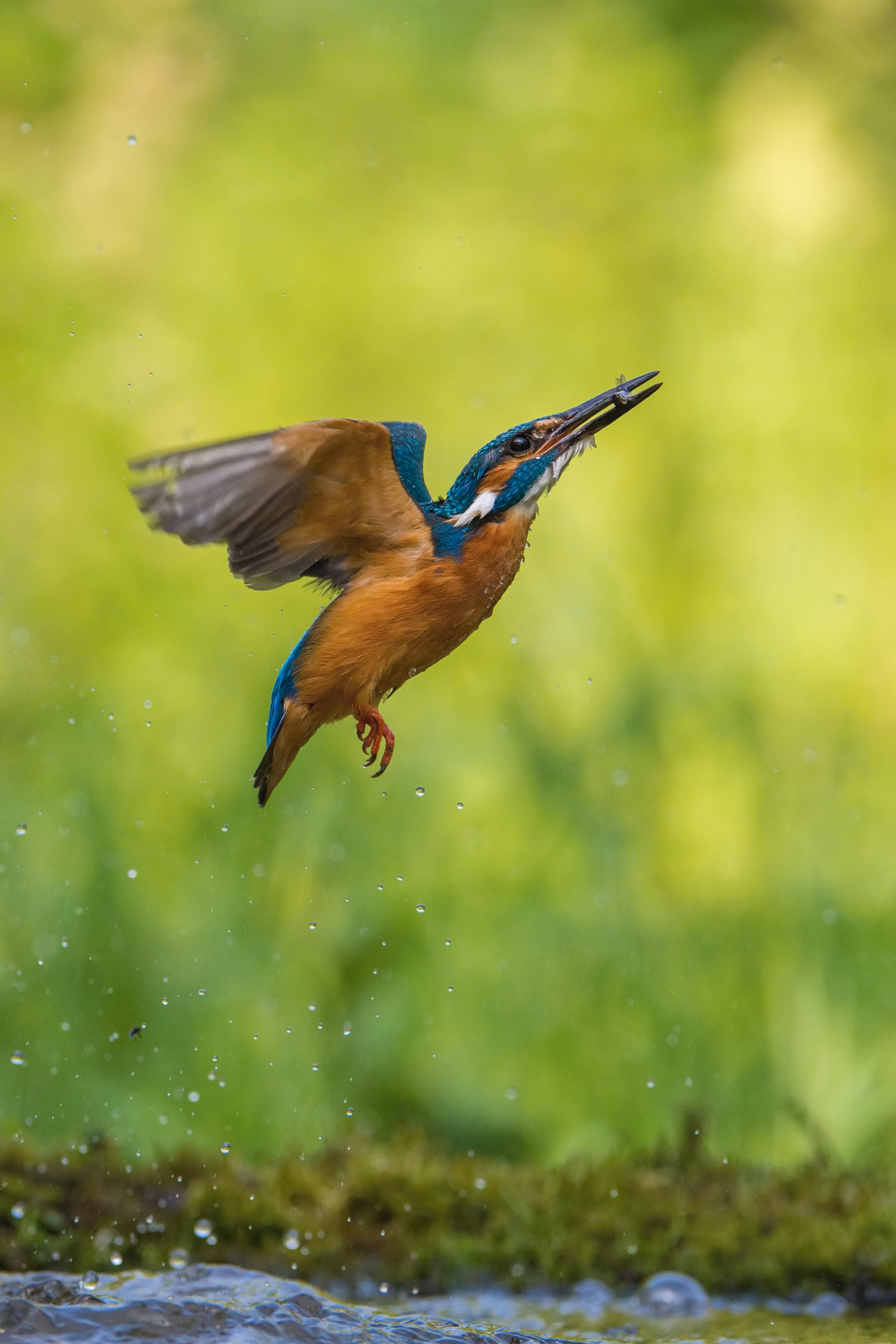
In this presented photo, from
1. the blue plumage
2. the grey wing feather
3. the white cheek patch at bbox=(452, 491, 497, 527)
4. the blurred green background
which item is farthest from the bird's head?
the blurred green background

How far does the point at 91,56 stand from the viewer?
479cm

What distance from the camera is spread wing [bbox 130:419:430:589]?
169 centimetres

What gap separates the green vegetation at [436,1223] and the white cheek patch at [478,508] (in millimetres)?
1533

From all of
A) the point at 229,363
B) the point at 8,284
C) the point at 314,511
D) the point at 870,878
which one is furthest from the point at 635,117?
the point at 314,511

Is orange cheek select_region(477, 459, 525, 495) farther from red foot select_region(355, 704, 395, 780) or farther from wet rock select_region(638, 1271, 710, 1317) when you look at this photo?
wet rock select_region(638, 1271, 710, 1317)

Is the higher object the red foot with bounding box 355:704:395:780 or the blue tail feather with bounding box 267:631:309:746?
the blue tail feather with bounding box 267:631:309:746

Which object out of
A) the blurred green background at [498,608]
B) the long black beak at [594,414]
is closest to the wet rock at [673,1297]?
the blurred green background at [498,608]

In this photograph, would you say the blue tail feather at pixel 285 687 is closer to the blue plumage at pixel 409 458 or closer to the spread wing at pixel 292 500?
the spread wing at pixel 292 500

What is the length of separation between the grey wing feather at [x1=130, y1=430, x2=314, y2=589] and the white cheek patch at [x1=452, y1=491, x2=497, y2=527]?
21 cm

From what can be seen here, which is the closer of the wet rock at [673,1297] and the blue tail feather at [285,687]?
the blue tail feather at [285,687]

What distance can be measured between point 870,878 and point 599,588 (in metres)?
1.10

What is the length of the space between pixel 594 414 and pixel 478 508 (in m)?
0.19

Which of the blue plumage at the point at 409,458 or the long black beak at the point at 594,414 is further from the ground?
the blue plumage at the point at 409,458

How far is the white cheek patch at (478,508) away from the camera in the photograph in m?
1.84
